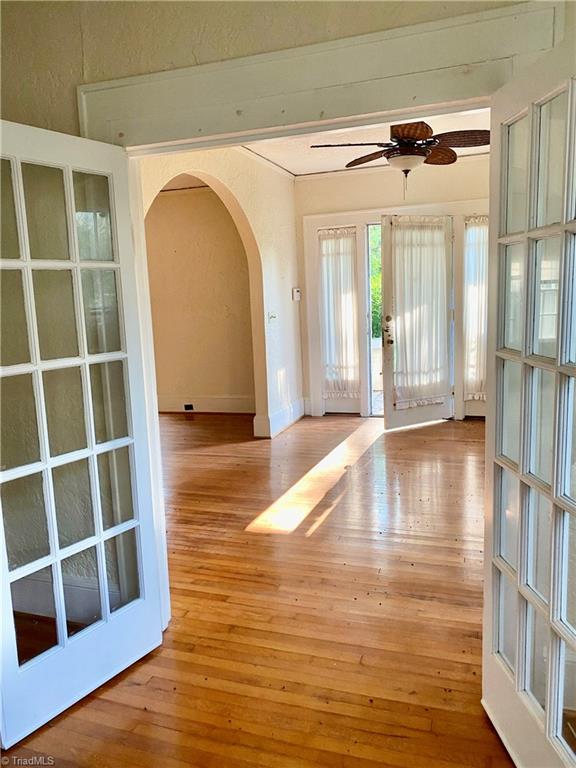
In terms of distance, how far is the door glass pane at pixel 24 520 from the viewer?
2053 millimetres

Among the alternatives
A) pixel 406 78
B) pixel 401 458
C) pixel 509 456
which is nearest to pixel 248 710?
pixel 509 456

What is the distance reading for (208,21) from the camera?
2.06 m

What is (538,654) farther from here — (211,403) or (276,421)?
(211,403)

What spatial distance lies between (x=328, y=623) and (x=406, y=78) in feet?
7.20

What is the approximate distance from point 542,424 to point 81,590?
5.88 ft

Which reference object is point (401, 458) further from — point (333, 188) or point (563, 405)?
point (563, 405)

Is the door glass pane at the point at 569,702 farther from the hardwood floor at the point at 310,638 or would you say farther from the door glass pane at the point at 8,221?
the door glass pane at the point at 8,221

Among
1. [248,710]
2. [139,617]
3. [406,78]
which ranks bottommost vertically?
[248,710]

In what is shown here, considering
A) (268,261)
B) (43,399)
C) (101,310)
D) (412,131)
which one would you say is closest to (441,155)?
(412,131)

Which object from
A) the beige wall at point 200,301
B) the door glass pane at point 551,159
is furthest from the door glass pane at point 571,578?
the beige wall at point 200,301

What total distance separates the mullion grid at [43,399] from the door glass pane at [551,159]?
4.96ft

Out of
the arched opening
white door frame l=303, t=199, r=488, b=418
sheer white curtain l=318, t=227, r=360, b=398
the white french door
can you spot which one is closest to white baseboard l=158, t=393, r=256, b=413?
the arched opening

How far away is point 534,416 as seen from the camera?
1.61m

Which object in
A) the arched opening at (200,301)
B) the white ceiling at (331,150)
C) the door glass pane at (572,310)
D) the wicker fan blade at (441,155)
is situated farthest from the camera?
the arched opening at (200,301)
